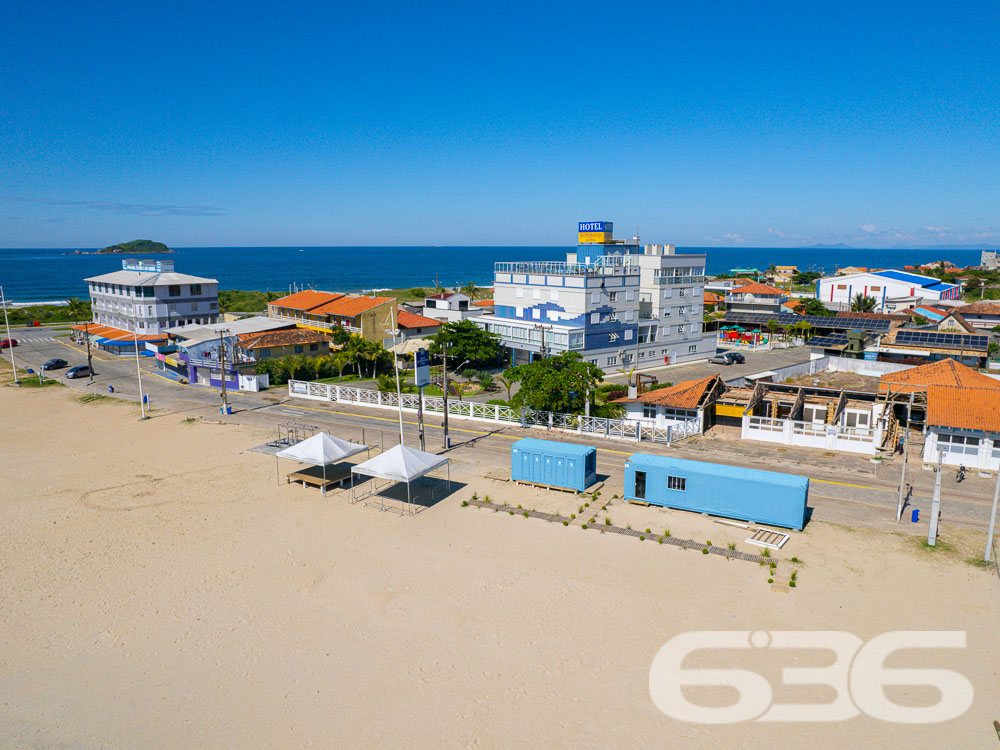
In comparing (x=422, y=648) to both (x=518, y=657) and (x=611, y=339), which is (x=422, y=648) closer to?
(x=518, y=657)

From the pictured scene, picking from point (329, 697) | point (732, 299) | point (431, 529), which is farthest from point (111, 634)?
point (732, 299)

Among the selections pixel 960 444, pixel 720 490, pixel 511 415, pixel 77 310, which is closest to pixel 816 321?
pixel 960 444

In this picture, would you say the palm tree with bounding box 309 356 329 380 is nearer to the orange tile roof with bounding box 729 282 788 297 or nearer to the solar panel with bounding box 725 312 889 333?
the solar panel with bounding box 725 312 889 333

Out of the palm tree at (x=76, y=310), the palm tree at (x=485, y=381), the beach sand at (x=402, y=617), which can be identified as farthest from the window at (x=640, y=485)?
the palm tree at (x=76, y=310)

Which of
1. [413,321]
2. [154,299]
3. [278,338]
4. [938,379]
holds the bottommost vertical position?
[938,379]

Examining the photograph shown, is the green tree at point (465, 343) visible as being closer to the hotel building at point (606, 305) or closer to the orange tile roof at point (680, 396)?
the hotel building at point (606, 305)

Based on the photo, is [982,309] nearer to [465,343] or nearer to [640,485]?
[465,343]

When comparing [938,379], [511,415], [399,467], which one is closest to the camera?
[399,467]
